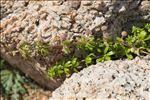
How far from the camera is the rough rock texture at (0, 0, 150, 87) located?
14.4ft

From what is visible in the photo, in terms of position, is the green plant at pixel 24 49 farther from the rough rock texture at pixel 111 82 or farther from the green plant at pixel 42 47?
the rough rock texture at pixel 111 82

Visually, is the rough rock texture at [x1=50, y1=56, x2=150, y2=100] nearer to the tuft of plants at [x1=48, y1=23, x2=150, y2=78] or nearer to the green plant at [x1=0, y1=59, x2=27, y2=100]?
the tuft of plants at [x1=48, y1=23, x2=150, y2=78]

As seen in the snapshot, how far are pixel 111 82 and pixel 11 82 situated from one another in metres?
2.66

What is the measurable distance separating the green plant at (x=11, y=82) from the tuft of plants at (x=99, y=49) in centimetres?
161

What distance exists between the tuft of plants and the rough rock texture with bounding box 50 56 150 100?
0.18 metres

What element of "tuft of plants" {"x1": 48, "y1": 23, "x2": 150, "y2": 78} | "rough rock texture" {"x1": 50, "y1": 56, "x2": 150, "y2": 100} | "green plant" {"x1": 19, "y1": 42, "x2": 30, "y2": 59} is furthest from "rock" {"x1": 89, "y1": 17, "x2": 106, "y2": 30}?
"green plant" {"x1": 19, "y1": 42, "x2": 30, "y2": 59}

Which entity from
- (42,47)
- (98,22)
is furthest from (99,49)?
(42,47)

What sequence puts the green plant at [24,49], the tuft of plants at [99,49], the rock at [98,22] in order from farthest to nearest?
the green plant at [24,49] → the rock at [98,22] → the tuft of plants at [99,49]

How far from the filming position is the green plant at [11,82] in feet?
19.4

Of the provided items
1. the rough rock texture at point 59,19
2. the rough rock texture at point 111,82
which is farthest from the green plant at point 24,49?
the rough rock texture at point 111,82

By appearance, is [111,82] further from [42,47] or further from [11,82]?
[11,82]

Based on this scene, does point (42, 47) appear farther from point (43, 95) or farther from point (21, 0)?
point (43, 95)

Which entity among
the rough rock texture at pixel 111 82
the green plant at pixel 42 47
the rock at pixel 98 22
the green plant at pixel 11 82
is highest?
the rock at pixel 98 22

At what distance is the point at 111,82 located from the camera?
3.67m
